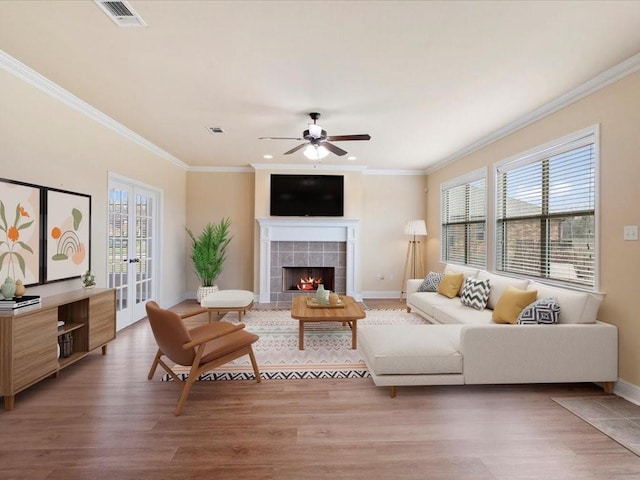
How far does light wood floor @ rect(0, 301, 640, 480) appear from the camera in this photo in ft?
5.79

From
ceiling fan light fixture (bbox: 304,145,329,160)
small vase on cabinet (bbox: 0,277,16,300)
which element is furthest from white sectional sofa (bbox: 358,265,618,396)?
small vase on cabinet (bbox: 0,277,16,300)

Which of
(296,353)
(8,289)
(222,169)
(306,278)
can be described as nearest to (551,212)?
(296,353)

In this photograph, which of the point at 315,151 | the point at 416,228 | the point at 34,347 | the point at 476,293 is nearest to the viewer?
the point at 34,347

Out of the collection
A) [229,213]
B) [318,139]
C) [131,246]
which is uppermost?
[318,139]

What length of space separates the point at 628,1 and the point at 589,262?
81.7 inches

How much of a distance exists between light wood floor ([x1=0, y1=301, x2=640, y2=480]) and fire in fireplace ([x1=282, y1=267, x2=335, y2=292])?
352 cm

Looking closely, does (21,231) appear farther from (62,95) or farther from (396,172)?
(396,172)

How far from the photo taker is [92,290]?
10.8ft

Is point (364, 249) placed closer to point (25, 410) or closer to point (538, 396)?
point (538, 396)

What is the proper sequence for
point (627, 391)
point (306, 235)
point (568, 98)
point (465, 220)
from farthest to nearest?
point (306, 235) → point (465, 220) → point (568, 98) → point (627, 391)

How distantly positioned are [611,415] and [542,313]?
31.9 inches

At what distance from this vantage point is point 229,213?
638 cm

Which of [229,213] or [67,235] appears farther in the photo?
[229,213]

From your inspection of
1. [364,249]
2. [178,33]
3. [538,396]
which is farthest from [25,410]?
[364,249]
